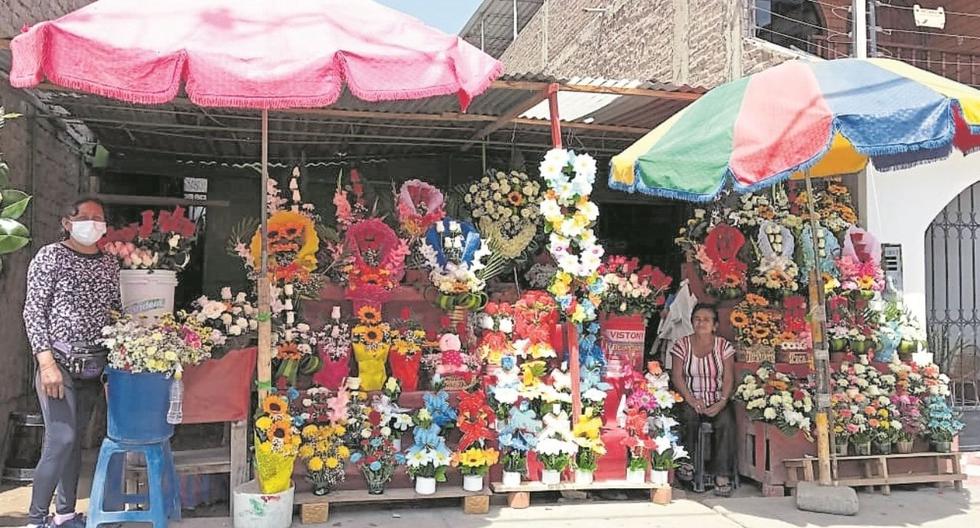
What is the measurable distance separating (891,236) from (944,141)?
2.72 m

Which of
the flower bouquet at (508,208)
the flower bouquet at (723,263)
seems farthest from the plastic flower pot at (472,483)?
the flower bouquet at (723,263)

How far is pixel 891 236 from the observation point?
6871mm

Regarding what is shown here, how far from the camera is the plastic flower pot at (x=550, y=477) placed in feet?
17.9

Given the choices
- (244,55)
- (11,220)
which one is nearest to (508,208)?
(244,55)

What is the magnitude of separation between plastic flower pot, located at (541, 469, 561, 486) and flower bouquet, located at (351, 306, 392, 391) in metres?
1.27

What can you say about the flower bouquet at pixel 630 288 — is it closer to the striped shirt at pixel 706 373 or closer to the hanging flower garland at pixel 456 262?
the striped shirt at pixel 706 373

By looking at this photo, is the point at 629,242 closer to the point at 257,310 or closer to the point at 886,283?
the point at 886,283

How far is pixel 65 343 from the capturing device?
4.44m

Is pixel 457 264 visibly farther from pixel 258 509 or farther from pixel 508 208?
pixel 258 509

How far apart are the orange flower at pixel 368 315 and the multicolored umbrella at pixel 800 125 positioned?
76.6 inches

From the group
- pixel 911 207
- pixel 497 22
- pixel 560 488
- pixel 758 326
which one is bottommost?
pixel 560 488

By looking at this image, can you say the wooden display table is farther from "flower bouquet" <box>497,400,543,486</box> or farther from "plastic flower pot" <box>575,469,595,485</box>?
"flower bouquet" <box>497,400,543,486</box>

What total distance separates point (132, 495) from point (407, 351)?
1899 mm

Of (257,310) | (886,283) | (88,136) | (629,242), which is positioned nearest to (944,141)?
(886,283)
